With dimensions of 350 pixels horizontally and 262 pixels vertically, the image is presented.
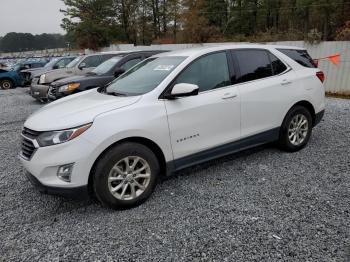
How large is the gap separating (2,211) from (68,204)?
0.73 meters

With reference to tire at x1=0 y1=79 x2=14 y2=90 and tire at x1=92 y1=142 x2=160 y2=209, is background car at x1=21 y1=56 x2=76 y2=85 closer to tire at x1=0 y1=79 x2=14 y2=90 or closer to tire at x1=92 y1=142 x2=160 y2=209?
tire at x1=0 y1=79 x2=14 y2=90

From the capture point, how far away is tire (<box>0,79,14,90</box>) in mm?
16641

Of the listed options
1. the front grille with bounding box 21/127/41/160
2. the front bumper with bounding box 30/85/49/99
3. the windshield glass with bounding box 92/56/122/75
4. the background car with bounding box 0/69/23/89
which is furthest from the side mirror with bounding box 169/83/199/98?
the background car with bounding box 0/69/23/89

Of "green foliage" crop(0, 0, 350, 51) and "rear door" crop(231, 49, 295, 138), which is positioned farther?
"green foliage" crop(0, 0, 350, 51)

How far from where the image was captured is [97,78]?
25.9ft

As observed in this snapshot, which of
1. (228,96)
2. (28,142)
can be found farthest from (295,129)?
(28,142)

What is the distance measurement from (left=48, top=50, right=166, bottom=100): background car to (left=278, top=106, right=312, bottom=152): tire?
463 centimetres

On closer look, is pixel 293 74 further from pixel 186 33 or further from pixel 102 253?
pixel 186 33

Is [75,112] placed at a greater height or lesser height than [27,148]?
greater

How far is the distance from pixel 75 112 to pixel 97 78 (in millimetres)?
4817

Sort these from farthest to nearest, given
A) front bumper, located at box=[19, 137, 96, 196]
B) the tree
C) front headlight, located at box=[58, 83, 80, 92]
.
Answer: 1. the tree
2. front headlight, located at box=[58, 83, 80, 92]
3. front bumper, located at box=[19, 137, 96, 196]

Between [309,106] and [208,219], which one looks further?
[309,106]

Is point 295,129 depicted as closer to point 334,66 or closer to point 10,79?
point 334,66

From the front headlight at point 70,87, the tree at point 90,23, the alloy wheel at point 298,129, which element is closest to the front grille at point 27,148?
the alloy wheel at point 298,129
